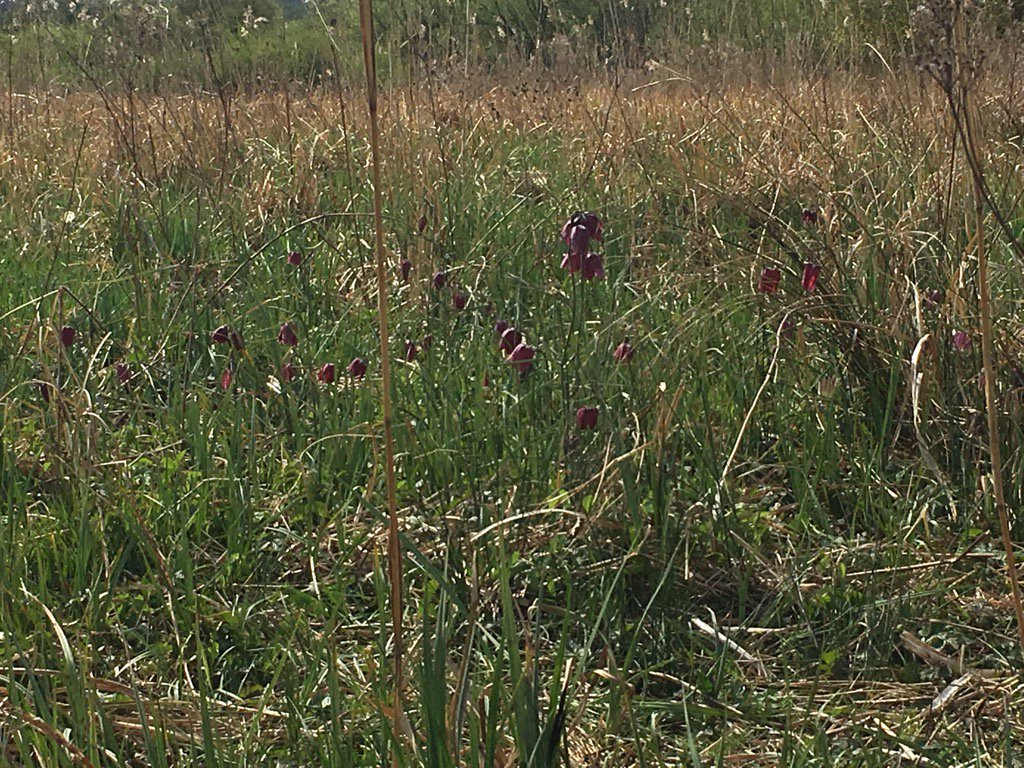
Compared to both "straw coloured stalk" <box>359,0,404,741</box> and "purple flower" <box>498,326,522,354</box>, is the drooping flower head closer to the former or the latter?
"purple flower" <box>498,326,522,354</box>

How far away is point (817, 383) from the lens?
7.09 feet

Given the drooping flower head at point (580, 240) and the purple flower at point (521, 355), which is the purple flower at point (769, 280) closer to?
the drooping flower head at point (580, 240)

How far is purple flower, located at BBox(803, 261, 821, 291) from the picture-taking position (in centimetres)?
210

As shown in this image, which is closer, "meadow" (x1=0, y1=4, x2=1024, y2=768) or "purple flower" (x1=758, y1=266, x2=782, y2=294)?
"meadow" (x1=0, y1=4, x2=1024, y2=768)

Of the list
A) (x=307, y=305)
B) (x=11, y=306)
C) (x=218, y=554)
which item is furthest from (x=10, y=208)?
(x=218, y=554)

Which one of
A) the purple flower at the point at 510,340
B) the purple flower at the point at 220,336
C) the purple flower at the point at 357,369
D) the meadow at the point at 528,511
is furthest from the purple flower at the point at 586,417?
the purple flower at the point at 220,336

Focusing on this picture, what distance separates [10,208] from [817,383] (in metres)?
2.84

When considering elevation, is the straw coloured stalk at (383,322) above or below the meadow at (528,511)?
above

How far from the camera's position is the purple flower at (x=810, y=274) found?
82.7 inches

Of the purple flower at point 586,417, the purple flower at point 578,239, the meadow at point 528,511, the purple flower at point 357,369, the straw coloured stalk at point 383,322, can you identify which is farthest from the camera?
the purple flower at point 357,369

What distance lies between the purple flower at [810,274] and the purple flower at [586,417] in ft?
1.92

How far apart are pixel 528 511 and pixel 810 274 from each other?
0.72 m

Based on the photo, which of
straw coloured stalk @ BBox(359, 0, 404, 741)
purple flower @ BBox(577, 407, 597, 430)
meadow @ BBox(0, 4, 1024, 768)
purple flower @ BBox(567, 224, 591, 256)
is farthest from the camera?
purple flower @ BBox(567, 224, 591, 256)

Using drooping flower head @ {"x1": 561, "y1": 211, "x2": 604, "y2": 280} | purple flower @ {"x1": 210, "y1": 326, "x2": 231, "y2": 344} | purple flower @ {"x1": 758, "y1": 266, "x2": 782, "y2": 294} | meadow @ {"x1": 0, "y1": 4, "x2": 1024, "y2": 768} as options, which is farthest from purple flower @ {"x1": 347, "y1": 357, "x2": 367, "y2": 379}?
purple flower @ {"x1": 758, "y1": 266, "x2": 782, "y2": 294}
